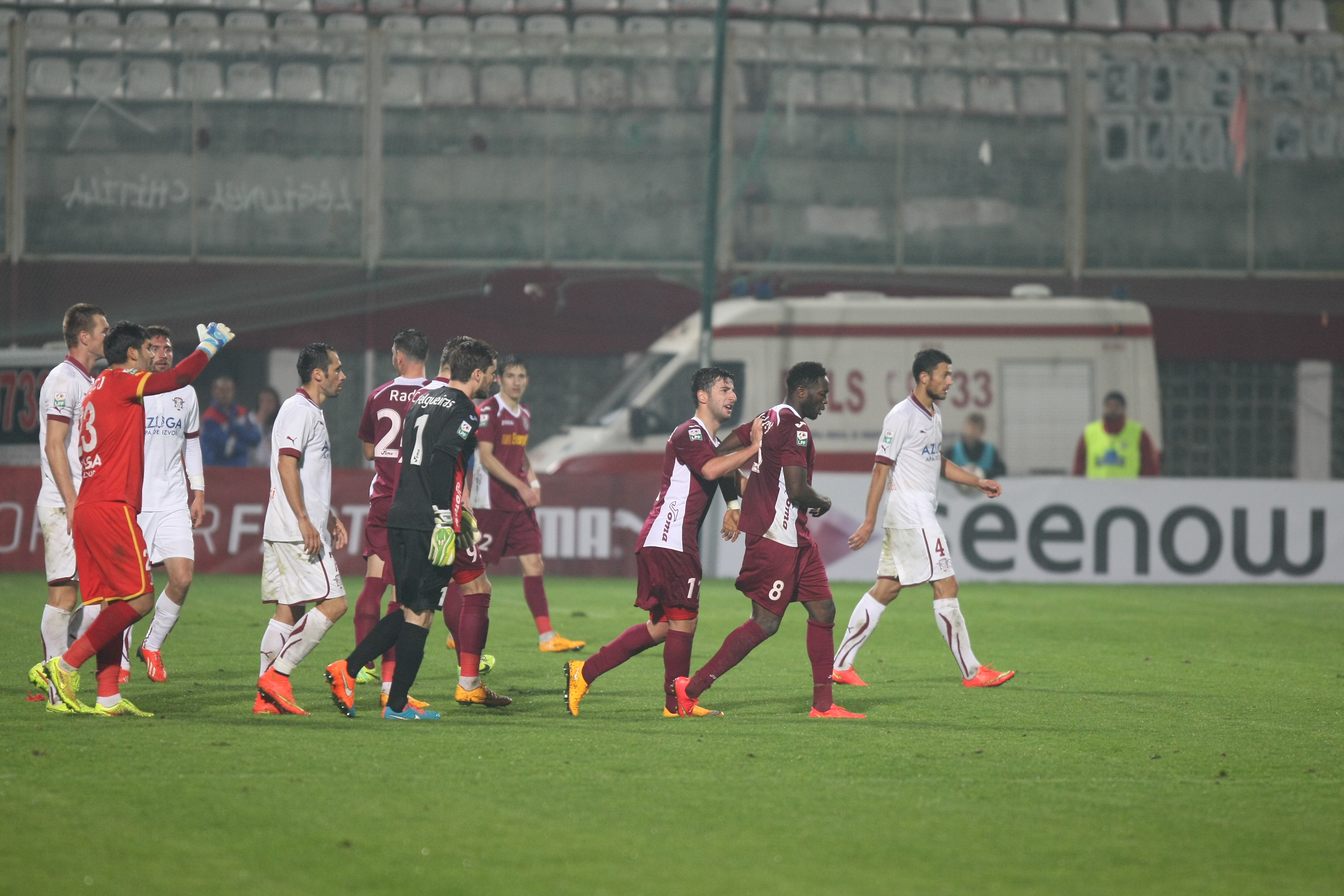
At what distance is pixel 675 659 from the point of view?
7949 millimetres

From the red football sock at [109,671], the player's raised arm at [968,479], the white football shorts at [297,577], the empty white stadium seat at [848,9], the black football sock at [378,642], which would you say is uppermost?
the empty white stadium seat at [848,9]

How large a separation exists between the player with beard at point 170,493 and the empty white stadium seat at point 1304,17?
27227 millimetres

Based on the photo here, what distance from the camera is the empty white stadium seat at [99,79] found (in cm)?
2433

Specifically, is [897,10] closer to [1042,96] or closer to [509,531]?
[1042,96]

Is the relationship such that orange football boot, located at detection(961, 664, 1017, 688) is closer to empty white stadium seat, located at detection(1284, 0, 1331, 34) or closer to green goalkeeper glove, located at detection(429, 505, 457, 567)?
green goalkeeper glove, located at detection(429, 505, 457, 567)

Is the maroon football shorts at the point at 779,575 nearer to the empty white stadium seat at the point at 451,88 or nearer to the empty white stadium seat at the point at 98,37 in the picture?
the empty white stadium seat at the point at 451,88

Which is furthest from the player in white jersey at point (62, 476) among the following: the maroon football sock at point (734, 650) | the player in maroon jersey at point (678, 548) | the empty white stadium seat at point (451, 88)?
the empty white stadium seat at point (451, 88)

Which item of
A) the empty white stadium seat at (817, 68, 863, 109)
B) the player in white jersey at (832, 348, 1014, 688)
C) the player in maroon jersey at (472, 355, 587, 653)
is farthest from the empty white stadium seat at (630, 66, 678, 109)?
the player in white jersey at (832, 348, 1014, 688)

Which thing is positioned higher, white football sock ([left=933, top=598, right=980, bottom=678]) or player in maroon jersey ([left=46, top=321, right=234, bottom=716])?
player in maroon jersey ([left=46, top=321, right=234, bottom=716])

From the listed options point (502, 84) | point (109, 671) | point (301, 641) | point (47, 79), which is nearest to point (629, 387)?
point (502, 84)

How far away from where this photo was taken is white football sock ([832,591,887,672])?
9570 mm

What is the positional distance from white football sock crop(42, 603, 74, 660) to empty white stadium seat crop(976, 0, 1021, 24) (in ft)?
82.3

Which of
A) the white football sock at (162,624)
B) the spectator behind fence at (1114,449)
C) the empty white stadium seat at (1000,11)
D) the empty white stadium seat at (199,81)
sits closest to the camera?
the white football sock at (162,624)

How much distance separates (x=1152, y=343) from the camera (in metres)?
20.4
